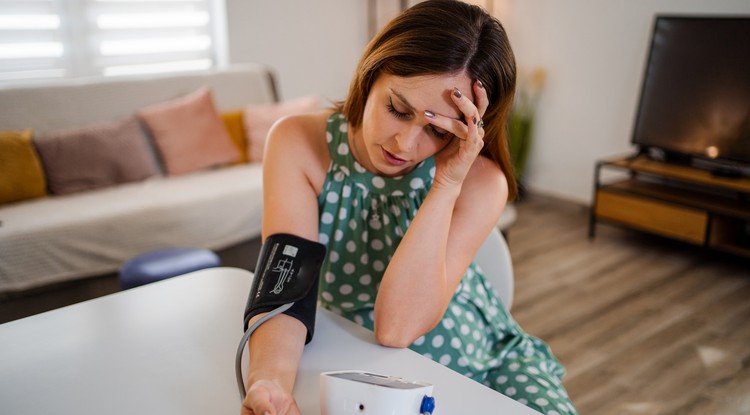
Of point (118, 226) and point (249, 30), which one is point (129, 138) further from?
point (249, 30)

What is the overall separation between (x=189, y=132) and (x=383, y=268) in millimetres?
2179

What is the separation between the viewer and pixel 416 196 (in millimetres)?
1281

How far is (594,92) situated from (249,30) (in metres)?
2.06

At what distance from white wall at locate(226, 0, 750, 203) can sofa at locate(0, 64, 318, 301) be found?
0.74 m

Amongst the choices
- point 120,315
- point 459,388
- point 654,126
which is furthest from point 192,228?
point 654,126

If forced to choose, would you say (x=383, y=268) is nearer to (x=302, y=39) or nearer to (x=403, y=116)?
(x=403, y=116)

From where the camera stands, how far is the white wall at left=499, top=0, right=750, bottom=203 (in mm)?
3712

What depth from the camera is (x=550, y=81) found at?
416 cm

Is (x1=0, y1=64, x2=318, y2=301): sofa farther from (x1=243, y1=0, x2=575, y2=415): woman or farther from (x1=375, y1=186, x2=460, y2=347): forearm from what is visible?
(x1=375, y1=186, x2=460, y2=347): forearm

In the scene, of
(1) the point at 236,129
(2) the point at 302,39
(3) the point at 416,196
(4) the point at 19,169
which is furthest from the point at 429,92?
(2) the point at 302,39

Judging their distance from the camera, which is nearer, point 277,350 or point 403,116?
point 277,350

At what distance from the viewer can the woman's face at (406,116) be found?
42.4 inches

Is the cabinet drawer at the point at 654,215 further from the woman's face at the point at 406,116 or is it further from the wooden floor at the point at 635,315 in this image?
the woman's face at the point at 406,116

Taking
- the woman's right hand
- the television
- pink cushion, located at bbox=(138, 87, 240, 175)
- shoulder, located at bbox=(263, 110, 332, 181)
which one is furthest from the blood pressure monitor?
the television
